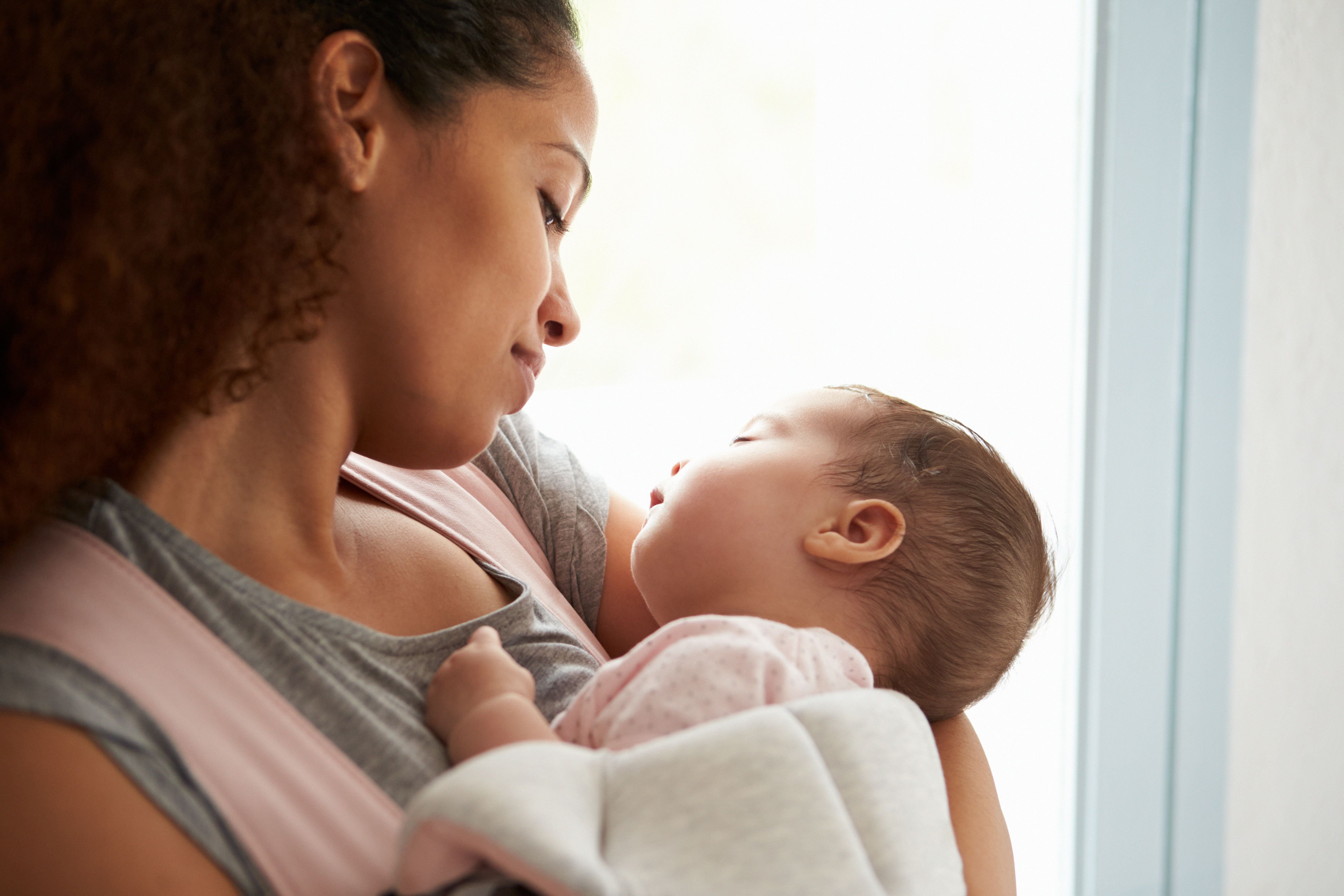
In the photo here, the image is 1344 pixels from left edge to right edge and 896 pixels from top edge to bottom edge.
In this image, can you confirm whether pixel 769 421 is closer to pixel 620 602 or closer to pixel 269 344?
pixel 620 602

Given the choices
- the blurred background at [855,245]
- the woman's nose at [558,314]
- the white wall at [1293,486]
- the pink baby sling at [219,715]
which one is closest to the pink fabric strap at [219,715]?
the pink baby sling at [219,715]

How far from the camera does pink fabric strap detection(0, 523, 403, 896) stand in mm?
653

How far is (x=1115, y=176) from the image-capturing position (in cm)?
178

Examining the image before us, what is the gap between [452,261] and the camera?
0.90 m

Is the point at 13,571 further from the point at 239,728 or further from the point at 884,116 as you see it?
the point at 884,116

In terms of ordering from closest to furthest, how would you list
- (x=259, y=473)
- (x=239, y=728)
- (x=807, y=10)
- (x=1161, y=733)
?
(x=239, y=728) < (x=259, y=473) < (x=1161, y=733) < (x=807, y=10)

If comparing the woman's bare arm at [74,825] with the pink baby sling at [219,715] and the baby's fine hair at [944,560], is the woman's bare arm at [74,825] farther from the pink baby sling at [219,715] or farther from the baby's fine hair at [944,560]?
the baby's fine hair at [944,560]

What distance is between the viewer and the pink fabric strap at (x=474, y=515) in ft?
3.53

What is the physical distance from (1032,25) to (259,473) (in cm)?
181

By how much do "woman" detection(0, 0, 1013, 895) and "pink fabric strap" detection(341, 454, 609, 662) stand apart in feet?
0.08

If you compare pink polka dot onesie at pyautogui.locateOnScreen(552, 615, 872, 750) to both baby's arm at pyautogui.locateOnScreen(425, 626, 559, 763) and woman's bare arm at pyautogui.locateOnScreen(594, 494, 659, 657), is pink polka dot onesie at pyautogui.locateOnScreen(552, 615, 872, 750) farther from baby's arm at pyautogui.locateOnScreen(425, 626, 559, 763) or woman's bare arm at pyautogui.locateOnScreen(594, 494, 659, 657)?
woman's bare arm at pyautogui.locateOnScreen(594, 494, 659, 657)

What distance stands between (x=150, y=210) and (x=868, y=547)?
30.1 inches

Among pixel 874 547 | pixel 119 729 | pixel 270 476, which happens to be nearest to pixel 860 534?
pixel 874 547

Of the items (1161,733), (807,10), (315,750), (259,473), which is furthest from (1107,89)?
(315,750)
